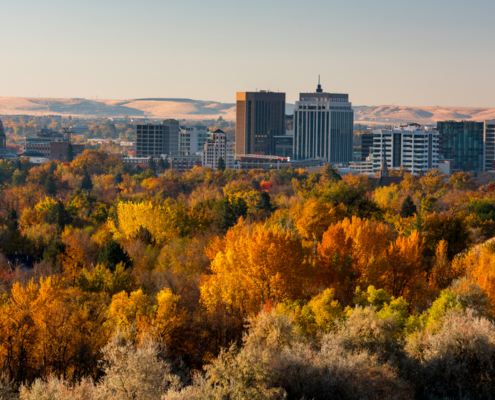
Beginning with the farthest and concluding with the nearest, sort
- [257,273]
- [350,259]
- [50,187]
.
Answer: [50,187], [350,259], [257,273]

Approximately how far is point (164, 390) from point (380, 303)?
932 inches

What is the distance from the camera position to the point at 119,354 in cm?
4688

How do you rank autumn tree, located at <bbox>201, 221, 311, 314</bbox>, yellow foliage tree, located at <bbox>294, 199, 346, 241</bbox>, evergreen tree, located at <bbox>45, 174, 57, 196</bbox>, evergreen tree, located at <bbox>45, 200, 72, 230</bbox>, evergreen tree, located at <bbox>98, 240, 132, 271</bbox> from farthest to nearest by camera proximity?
evergreen tree, located at <bbox>45, 174, 57, 196</bbox> < evergreen tree, located at <bbox>45, 200, 72, 230</bbox> < yellow foliage tree, located at <bbox>294, 199, 346, 241</bbox> < evergreen tree, located at <bbox>98, 240, 132, 271</bbox> < autumn tree, located at <bbox>201, 221, 311, 314</bbox>

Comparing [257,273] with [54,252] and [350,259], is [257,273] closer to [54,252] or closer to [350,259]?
[350,259]

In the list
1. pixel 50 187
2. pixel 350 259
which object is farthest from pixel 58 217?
pixel 50 187

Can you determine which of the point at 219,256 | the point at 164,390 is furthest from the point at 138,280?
the point at 164,390

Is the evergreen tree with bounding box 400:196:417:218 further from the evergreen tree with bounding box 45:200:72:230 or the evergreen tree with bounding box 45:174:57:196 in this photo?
the evergreen tree with bounding box 45:174:57:196

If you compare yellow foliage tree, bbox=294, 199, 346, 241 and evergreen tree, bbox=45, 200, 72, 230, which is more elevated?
yellow foliage tree, bbox=294, 199, 346, 241

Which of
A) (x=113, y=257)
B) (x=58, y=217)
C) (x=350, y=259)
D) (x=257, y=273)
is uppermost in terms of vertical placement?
(x=350, y=259)

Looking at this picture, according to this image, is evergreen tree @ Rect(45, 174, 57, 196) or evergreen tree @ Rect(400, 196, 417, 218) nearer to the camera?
evergreen tree @ Rect(400, 196, 417, 218)

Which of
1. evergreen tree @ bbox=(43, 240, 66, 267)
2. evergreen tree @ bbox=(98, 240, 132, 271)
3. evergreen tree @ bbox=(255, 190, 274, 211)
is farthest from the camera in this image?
evergreen tree @ bbox=(255, 190, 274, 211)

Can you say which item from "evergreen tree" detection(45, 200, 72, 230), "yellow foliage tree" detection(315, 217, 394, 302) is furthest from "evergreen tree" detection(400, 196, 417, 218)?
"evergreen tree" detection(45, 200, 72, 230)

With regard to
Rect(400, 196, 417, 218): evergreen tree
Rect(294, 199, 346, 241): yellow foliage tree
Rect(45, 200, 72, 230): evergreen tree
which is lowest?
Rect(45, 200, 72, 230): evergreen tree

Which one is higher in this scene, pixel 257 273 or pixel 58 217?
pixel 257 273
